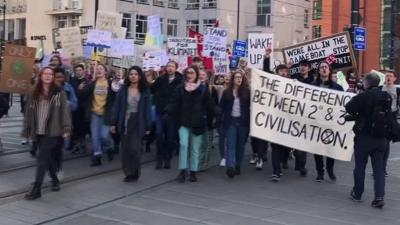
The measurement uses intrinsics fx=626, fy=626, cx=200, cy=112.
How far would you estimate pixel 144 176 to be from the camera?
9.79 metres

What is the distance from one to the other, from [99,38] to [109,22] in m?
1.31

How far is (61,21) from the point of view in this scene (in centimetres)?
5700

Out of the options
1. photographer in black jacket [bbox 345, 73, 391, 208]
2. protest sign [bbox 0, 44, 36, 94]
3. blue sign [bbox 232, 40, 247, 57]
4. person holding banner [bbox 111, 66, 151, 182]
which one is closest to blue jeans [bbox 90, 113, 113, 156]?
person holding banner [bbox 111, 66, 151, 182]

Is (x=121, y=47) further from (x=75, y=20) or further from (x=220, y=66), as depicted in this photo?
(x=75, y=20)

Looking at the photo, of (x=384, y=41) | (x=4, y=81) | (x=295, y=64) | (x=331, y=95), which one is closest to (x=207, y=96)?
(x=331, y=95)

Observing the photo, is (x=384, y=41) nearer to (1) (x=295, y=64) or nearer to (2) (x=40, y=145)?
(1) (x=295, y=64)

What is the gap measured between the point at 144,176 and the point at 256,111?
204 cm

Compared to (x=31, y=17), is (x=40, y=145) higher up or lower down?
lower down

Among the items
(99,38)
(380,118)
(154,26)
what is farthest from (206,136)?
(154,26)

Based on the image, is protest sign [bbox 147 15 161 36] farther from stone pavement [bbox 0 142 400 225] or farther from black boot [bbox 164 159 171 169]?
stone pavement [bbox 0 142 400 225]

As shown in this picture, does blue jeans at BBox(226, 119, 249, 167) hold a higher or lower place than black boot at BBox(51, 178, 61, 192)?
higher

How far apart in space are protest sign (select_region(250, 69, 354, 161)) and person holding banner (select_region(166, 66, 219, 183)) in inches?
35.6

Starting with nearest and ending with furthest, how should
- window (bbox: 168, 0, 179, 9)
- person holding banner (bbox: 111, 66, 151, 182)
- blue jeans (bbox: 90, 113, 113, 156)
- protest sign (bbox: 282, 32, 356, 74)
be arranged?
person holding banner (bbox: 111, 66, 151, 182) < blue jeans (bbox: 90, 113, 113, 156) < protest sign (bbox: 282, 32, 356, 74) < window (bbox: 168, 0, 179, 9)

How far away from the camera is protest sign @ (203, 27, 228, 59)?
1477 centimetres
